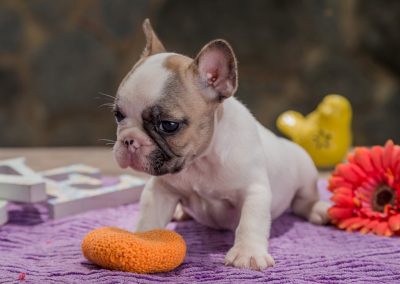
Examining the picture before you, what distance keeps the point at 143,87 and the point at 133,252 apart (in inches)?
13.0

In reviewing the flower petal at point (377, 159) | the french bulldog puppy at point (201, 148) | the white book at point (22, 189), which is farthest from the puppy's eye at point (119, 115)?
the flower petal at point (377, 159)

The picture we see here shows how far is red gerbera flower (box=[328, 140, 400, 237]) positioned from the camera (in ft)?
5.61

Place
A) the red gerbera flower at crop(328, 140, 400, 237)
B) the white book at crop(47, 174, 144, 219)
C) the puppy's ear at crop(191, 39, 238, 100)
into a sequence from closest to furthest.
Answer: the puppy's ear at crop(191, 39, 238, 100)
the red gerbera flower at crop(328, 140, 400, 237)
the white book at crop(47, 174, 144, 219)

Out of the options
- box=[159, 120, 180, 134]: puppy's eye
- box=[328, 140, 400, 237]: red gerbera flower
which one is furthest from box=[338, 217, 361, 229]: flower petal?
box=[159, 120, 180, 134]: puppy's eye

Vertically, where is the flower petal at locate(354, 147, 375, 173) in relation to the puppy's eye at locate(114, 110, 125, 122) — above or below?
below

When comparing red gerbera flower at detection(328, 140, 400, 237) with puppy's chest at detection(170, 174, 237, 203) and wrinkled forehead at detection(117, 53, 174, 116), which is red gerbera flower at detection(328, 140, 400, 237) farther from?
wrinkled forehead at detection(117, 53, 174, 116)

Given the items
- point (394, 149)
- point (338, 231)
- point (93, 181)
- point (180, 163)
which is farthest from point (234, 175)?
point (93, 181)

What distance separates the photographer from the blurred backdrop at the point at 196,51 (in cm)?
342

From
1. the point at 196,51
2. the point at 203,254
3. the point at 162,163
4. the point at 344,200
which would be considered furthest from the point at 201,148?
the point at 196,51

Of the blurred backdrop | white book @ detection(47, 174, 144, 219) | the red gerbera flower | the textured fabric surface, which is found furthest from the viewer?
the blurred backdrop

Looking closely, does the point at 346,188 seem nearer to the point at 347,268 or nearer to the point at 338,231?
the point at 338,231

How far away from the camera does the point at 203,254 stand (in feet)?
4.96

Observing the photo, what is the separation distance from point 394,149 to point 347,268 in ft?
1.63

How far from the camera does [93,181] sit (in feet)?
7.06
